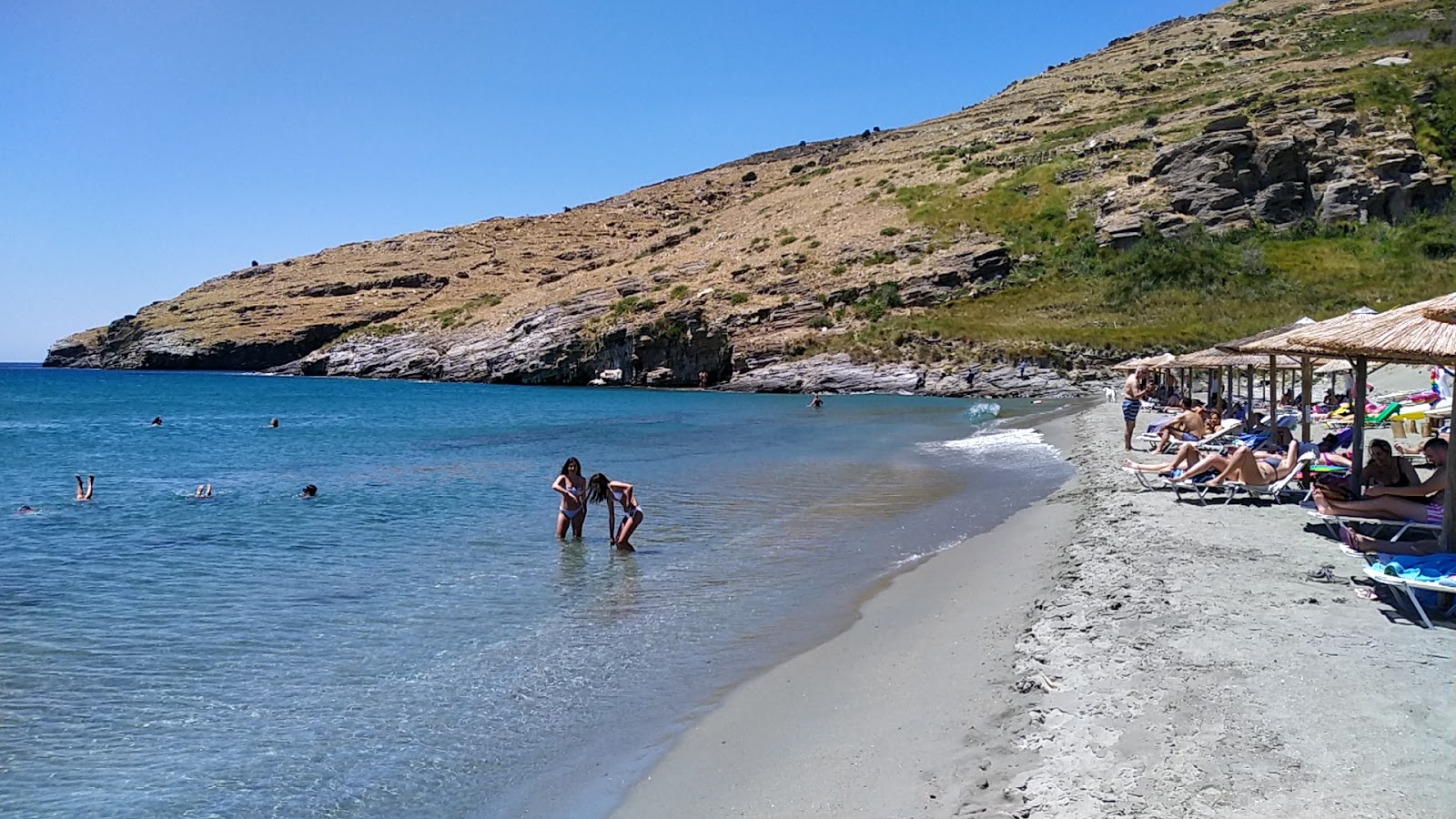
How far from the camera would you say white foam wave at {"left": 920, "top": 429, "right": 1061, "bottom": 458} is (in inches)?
948

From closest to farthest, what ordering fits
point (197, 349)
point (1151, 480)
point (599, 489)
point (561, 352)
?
point (599, 489) → point (1151, 480) → point (561, 352) → point (197, 349)

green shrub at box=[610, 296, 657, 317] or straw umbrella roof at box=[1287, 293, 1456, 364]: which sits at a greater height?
green shrub at box=[610, 296, 657, 317]

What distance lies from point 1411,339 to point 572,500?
32.4ft

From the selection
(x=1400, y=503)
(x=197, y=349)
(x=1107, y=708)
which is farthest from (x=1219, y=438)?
(x=197, y=349)

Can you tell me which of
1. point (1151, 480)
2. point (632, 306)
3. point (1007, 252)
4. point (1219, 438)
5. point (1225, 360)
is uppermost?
point (1007, 252)

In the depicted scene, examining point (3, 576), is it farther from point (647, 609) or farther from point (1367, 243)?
point (1367, 243)

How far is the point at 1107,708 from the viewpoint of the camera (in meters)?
5.64

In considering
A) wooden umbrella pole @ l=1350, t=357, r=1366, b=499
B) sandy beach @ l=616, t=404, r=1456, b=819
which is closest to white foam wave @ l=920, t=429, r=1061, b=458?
wooden umbrella pole @ l=1350, t=357, r=1366, b=499

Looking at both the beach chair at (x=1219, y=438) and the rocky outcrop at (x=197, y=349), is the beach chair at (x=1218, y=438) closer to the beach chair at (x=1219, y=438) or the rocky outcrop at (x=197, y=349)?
the beach chair at (x=1219, y=438)

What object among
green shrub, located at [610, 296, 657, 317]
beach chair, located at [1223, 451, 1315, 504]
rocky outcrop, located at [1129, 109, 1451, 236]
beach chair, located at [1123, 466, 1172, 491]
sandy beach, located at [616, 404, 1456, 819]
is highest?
rocky outcrop, located at [1129, 109, 1451, 236]

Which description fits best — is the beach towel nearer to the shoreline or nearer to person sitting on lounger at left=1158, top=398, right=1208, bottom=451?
the shoreline

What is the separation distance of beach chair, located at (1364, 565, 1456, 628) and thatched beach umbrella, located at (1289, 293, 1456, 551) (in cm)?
88

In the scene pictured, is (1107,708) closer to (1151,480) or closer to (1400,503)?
(1400,503)

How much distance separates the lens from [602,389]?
→ 6350cm
